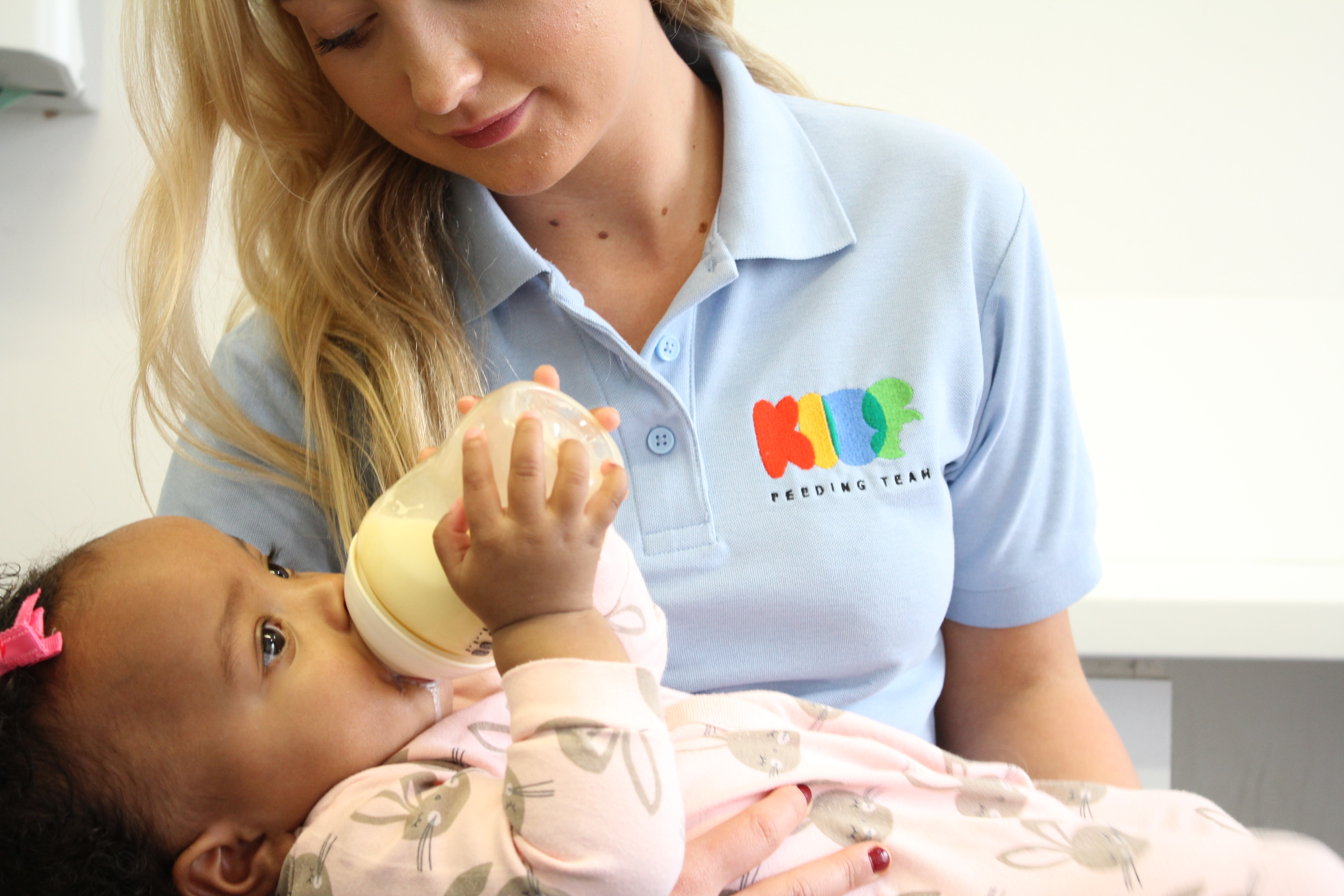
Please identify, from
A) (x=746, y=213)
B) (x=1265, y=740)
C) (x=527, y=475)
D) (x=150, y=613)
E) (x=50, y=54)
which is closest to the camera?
(x=527, y=475)

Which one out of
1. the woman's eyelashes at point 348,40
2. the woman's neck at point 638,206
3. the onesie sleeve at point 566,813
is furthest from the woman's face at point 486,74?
the onesie sleeve at point 566,813

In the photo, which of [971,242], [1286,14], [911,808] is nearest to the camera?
[911,808]

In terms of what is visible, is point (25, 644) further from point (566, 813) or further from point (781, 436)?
point (781, 436)

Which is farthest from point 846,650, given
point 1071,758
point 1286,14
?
point 1286,14

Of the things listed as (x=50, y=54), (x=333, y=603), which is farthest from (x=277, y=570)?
(x=50, y=54)

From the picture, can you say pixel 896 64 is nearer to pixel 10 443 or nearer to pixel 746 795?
pixel 746 795

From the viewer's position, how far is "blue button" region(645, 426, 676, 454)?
929mm

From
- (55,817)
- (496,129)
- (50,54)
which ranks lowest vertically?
(55,817)

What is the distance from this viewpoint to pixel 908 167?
1.05 m

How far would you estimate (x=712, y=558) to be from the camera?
3.03ft

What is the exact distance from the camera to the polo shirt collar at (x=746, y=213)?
0.98 meters

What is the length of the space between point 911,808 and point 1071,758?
0.85 ft

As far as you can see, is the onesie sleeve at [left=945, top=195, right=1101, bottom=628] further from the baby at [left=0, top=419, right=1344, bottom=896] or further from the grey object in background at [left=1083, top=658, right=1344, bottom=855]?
the grey object in background at [left=1083, top=658, right=1344, bottom=855]

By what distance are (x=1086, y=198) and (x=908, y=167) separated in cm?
106
